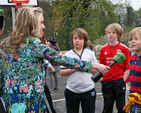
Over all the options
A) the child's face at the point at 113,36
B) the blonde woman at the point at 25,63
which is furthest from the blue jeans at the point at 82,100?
the child's face at the point at 113,36

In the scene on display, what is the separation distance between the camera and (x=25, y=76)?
1.60 meters

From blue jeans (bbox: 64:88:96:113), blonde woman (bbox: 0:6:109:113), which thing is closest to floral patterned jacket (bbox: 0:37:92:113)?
blonde woman (bbox: 0:6:109:113)

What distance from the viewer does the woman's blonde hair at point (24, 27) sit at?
5.34ft

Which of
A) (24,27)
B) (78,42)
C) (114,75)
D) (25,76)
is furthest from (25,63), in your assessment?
(114,75)

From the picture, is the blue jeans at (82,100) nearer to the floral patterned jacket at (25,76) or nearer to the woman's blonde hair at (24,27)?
the floral patterned jacket at (25,76)

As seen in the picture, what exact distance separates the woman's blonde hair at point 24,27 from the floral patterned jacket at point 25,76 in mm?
62

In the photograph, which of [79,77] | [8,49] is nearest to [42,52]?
[8,49]

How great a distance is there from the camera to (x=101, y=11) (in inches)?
739

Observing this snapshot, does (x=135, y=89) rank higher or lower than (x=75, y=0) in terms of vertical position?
lower

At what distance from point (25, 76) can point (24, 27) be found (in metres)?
0.50

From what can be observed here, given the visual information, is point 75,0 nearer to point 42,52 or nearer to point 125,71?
point 125,71

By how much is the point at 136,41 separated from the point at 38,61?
1.58 m

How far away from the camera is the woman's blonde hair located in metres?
1.63

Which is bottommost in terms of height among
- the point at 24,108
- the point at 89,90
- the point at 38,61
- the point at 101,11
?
the point at 89,90
